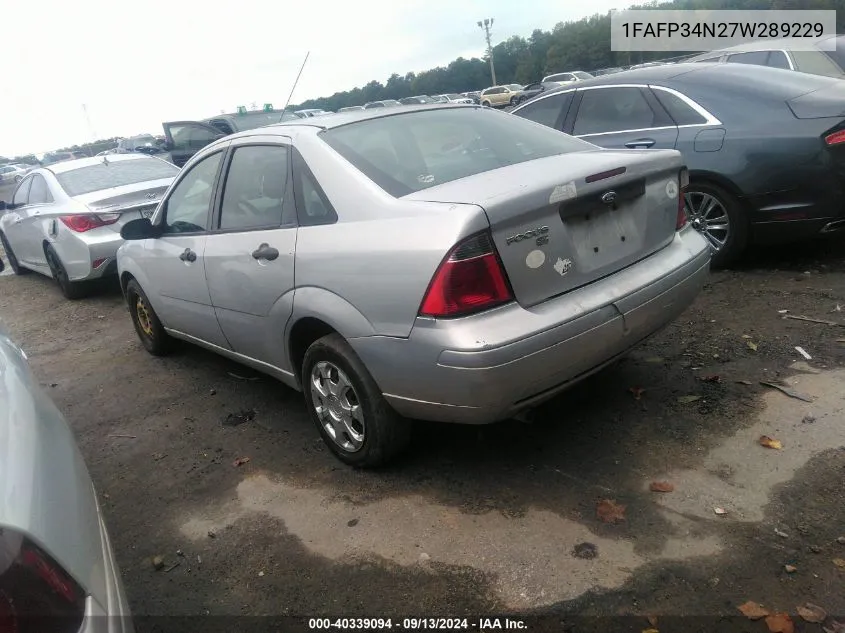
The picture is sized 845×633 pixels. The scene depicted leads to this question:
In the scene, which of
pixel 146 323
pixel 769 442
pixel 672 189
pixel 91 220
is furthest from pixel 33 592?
pixel 91 220

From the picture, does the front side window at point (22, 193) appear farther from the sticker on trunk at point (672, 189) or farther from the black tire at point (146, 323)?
the sticker on trunk at point (672, 189)

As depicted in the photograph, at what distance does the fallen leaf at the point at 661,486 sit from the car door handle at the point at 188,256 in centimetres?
288

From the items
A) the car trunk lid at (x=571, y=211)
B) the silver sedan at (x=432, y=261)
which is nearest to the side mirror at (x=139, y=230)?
the silver sedan at (x=432, y=261)

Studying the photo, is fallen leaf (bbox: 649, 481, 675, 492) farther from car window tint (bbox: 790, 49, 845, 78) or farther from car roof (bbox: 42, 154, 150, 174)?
car roof (bbox: 42, 154, 150, 174)

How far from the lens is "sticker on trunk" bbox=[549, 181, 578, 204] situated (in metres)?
2.72

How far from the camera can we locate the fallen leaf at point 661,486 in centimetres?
284

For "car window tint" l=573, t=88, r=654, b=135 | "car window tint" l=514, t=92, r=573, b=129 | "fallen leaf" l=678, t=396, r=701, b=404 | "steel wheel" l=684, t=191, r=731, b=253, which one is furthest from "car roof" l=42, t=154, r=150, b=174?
"fallen leaf" l=678, t=396, r=701, b=404

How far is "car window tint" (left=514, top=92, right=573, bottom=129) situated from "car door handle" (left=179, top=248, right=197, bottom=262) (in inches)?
140

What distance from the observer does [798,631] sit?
6.84ft

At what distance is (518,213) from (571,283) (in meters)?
0.41

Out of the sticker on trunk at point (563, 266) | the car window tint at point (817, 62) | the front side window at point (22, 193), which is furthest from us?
the front side window at point (22, 193)

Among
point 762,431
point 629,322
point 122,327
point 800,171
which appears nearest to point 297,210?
point 629,322

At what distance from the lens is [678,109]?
540 cm

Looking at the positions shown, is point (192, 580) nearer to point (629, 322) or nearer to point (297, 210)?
point (297, 210)
